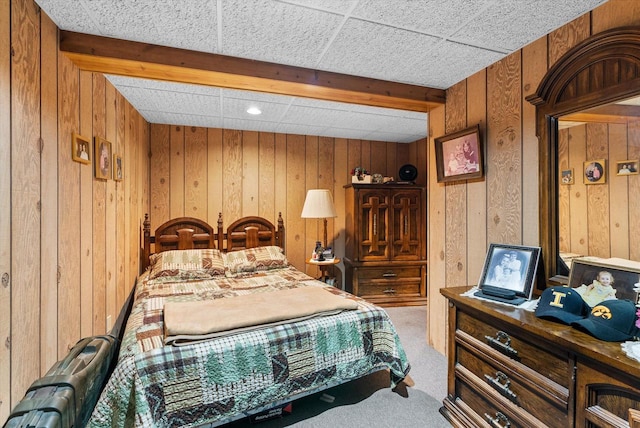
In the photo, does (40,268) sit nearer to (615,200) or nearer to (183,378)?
(183,378)

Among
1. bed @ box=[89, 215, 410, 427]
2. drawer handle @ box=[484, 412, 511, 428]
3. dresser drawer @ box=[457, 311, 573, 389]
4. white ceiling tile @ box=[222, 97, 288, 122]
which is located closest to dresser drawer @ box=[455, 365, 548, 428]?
drawer handle @ box=[484, 412, 511, 428]

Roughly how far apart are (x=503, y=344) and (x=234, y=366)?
55.0 inches

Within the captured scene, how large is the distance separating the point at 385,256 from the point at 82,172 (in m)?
3.36

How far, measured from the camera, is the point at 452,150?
2.53 m

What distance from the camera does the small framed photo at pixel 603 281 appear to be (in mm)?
1345

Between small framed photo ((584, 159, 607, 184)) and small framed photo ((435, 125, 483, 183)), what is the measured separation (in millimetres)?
693

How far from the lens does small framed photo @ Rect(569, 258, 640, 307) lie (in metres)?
1.34

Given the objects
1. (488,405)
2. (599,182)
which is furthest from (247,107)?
(488,405)

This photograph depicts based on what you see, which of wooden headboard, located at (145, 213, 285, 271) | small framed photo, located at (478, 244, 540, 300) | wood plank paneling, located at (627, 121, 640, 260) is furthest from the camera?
wooden headboard, located at (145, 213, 285, 271)

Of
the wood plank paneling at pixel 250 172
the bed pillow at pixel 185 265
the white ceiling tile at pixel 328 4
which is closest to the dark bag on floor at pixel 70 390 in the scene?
the bed pillow at pixel 185 265

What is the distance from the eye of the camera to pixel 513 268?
182cm

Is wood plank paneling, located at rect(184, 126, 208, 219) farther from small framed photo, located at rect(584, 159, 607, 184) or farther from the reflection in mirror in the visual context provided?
small framed photo, located at rect(584, 159, 607, 184)

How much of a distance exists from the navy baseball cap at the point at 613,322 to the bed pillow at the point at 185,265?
3047 mm

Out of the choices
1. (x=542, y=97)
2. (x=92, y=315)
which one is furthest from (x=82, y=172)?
(x=542, y=97)
